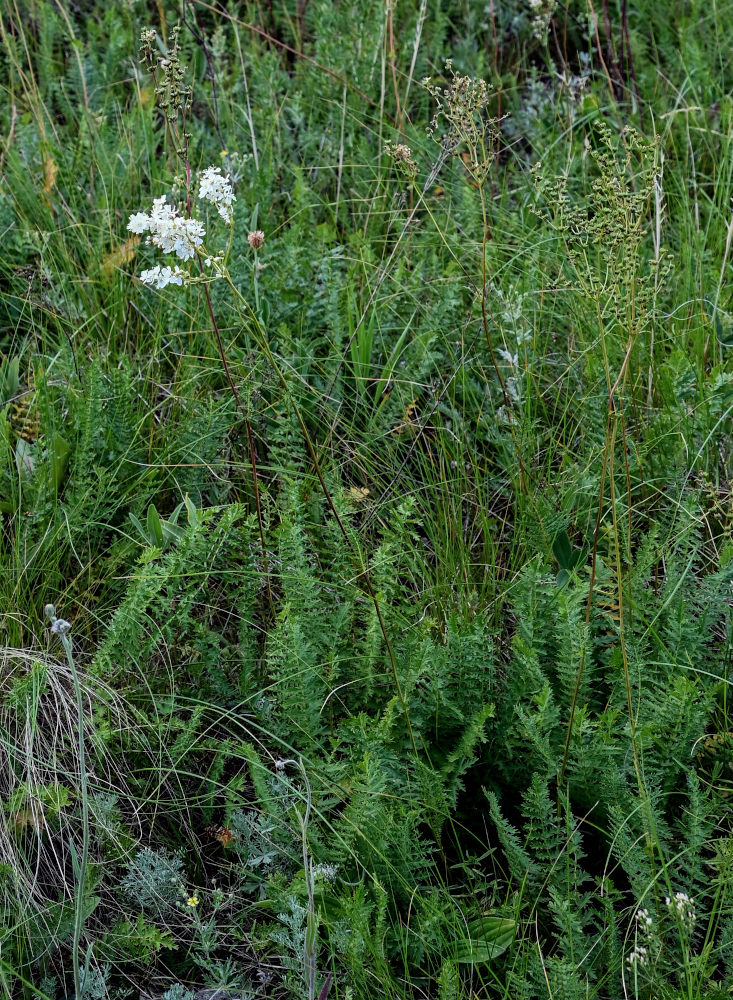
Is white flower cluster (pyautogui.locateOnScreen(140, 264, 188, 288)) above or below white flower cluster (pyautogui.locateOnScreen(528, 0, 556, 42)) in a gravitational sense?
below

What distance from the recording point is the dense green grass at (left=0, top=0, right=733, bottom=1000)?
5.86 feet

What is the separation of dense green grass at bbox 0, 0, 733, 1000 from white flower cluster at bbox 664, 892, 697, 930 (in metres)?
0.01

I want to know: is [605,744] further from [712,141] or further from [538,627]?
[712,141]

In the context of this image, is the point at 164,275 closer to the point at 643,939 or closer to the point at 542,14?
the point at 643,939

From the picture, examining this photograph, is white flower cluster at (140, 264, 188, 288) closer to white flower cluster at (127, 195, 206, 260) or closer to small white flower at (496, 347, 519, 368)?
white flower cluster at (127, 195, 206, 260)

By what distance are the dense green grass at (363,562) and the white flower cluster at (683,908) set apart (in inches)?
0.4

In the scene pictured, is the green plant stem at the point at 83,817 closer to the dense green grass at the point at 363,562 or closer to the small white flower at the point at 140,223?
the dense green grass at the point at 363,562

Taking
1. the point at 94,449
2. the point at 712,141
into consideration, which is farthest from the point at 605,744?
the point at 712,141

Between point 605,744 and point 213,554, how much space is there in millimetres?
944

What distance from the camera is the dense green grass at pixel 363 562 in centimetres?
179

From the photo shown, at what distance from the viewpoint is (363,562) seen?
1.97 metres

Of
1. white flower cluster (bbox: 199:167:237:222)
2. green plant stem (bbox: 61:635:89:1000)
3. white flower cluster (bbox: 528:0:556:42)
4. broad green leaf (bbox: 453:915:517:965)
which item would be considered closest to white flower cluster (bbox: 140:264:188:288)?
white flower cluster (bbox: 199:167:237:222)

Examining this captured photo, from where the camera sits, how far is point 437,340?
281 centimetres

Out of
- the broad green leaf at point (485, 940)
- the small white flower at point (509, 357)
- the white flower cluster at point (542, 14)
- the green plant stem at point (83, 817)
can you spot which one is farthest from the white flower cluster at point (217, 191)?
the white flower cluster at point (542, 14)
